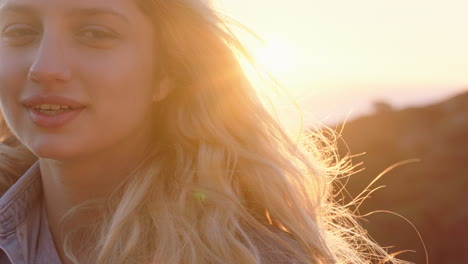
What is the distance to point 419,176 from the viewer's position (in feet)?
29.7

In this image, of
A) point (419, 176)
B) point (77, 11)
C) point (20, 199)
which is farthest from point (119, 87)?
point (419, 176)

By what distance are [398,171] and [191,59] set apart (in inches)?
255

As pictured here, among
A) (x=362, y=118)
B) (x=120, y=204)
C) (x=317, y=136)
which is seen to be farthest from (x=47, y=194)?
(x=362, y=118)

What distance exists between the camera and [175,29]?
329 cm

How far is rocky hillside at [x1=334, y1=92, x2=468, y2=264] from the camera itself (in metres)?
7.89

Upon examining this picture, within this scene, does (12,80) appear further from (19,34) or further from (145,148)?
(145,148)

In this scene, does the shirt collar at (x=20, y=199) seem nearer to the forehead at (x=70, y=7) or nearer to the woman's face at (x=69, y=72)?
the woman's face at (x=69, y=72)

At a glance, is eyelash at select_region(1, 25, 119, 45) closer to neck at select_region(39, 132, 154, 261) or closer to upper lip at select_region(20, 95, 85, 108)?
upper lip at select_region(20, 95, 85, 108)

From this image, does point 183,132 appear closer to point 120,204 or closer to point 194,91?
point 194,91

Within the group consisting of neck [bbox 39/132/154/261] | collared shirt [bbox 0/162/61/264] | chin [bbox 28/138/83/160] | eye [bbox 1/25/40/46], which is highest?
eye [bbox 1/25/40/46]

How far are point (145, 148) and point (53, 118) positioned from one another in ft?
2.02

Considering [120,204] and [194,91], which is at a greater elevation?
[194,91]

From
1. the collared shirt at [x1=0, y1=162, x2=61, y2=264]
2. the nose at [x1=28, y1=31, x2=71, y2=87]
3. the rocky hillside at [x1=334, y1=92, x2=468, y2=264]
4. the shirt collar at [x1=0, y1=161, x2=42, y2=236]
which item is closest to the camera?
the nose at [x1=28, y1=31, x2=71, y2=87]

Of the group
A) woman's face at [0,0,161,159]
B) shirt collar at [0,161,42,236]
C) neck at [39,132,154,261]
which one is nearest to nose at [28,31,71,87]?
woman's face at [0,0,161,159]
